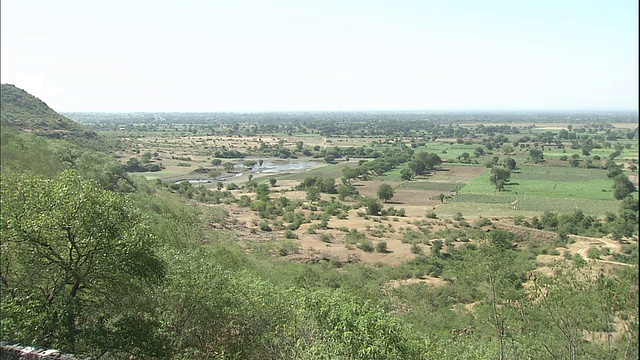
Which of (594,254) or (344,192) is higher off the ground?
(594,254)

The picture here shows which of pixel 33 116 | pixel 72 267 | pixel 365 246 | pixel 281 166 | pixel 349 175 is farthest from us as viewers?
pixel 281 166

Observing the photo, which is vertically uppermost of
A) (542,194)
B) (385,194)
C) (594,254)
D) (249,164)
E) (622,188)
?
(594,254)

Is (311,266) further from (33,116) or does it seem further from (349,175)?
(33,116)

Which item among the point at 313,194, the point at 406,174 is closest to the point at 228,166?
the point at 313,194

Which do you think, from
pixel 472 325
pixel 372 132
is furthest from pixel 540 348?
pixel 372 132

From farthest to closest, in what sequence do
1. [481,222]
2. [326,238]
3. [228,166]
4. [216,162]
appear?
[216,162] < [228,166] < [481,222] < [326,238]

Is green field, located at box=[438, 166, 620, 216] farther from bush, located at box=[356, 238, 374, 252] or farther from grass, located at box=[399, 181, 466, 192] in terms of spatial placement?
bush, located at box=[356, 238, 374, 252]

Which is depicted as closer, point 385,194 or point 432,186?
point 385,194

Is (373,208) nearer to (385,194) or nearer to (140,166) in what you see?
(385,194)
